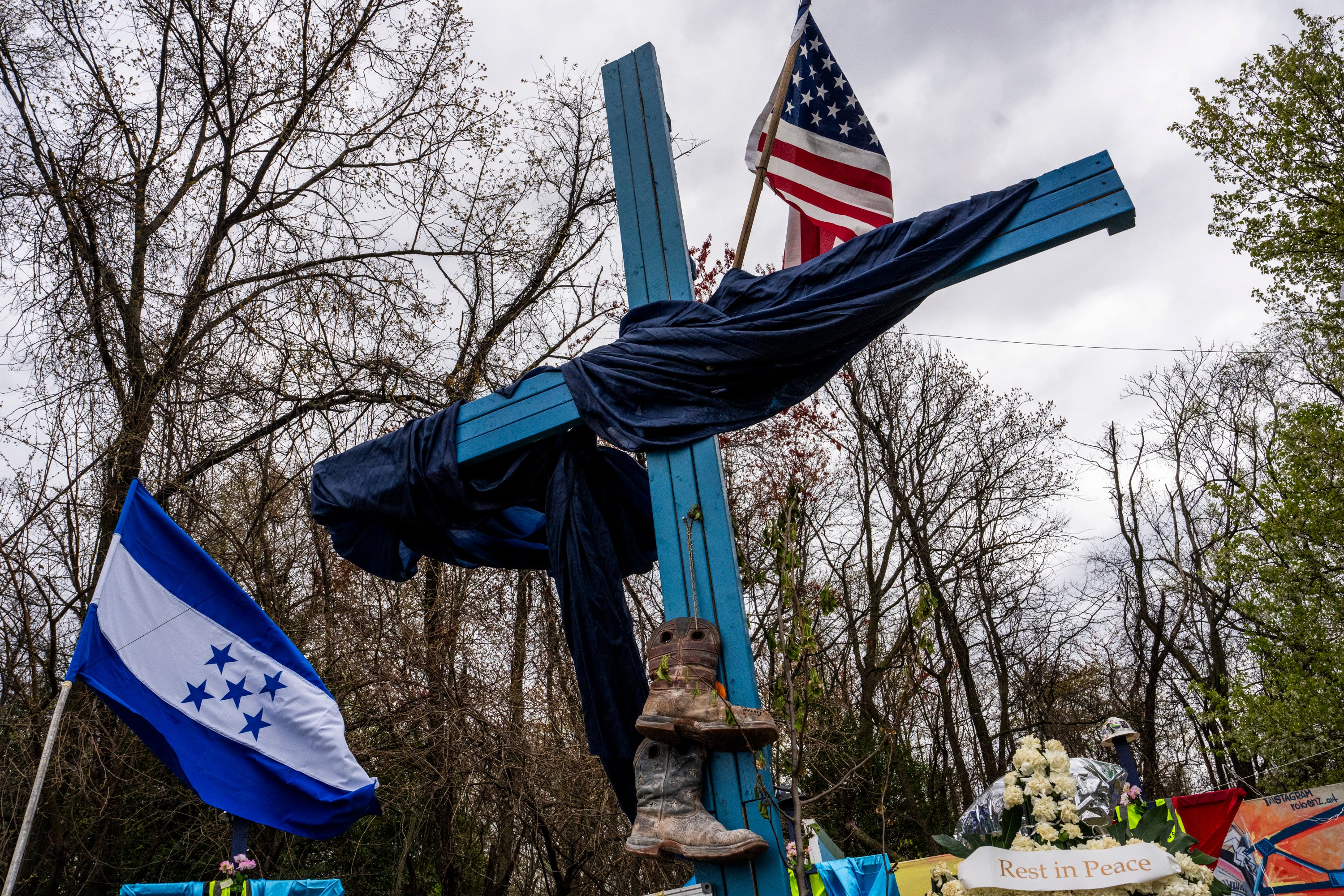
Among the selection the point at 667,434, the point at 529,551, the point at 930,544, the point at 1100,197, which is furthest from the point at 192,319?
the point at 930,544

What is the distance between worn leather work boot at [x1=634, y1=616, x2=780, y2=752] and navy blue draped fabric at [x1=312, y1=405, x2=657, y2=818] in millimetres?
308

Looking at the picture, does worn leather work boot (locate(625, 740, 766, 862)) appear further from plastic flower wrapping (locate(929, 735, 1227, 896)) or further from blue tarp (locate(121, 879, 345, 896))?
blue tarp (locate(121, 879, 345, 896))

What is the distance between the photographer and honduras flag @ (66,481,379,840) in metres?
3.46

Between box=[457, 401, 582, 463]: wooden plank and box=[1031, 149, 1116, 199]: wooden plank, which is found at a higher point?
box=[1031, 149, 1116, 199]: wooden plank

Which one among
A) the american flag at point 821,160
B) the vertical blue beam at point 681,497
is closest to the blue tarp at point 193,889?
the vertical blue beam at point 681,497

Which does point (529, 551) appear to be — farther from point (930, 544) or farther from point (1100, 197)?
point (930, 544)

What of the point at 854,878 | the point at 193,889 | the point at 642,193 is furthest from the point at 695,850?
the point at 854,878

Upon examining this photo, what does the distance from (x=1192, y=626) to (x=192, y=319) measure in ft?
62.9

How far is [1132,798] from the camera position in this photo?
6.38m

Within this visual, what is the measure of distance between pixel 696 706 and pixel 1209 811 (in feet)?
26.8

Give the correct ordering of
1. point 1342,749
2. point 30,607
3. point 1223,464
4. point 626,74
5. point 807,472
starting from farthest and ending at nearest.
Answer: point 1223,464
point 807,472
point 1342,749
point 30,607
point 626,74

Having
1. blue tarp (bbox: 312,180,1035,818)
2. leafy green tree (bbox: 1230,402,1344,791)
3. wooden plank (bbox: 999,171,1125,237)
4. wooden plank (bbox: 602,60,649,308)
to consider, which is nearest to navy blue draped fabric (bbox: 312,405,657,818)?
blue tarp (bbox: 312,180,1035,818)

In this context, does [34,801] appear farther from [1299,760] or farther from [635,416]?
[1299,760]

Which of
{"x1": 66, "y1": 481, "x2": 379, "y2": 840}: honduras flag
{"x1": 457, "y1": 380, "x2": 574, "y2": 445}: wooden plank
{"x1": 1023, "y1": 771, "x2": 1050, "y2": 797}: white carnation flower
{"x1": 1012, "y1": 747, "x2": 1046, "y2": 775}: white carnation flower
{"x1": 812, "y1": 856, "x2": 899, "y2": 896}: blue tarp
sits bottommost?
{"x1": 812, "y1": 856, "x2": 899, "y2": 896}: blue tarp
